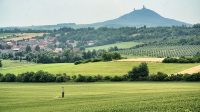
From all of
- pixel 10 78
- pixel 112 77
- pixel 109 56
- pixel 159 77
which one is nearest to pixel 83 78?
pixel 112 77

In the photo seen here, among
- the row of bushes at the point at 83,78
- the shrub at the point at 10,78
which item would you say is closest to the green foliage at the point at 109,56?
the row of bushes at the point at 83,78

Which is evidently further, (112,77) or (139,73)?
(112,77)

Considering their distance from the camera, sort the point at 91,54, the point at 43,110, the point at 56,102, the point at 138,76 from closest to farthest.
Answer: the point at 43,110 < the point at 56,102 < the point at 138,76 < the point at 91,54

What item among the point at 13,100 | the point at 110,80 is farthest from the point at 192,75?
the point at 13,100

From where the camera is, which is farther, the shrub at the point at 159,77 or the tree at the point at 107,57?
the tree at the point at 107,57

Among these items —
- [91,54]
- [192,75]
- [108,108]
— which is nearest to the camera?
[108,108]

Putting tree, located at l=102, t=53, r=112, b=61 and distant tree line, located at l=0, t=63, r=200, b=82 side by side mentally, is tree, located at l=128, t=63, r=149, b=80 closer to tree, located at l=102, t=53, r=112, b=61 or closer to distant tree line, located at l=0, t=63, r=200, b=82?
distant tree line, located at l=0, t=63, r=200, b=82

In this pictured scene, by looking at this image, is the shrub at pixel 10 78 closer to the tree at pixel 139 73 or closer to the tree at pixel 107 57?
the tree at pixel 139 73

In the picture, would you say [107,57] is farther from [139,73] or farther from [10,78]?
[139,73]

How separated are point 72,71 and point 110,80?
19391 millimetres

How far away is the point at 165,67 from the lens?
112 meters

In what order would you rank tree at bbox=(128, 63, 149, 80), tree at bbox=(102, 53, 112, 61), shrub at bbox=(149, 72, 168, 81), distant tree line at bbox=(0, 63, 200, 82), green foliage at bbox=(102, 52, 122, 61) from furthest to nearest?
green foliage at bbox=(102, 52, 122, 61)
tree at bbox=(102, 53, 112, 61)
tree at bbox=(128, 63, 149, 80)
shrub at bbox=(149, 72, 168, 81)
distant tree line at bbox=(0, 63, 200, 82)

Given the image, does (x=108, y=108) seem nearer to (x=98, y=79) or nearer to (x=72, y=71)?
(x=98, y=79)

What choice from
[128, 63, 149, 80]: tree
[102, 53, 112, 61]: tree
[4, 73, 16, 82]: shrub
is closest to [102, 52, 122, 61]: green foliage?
[102, 53, 112, 61]: tree
